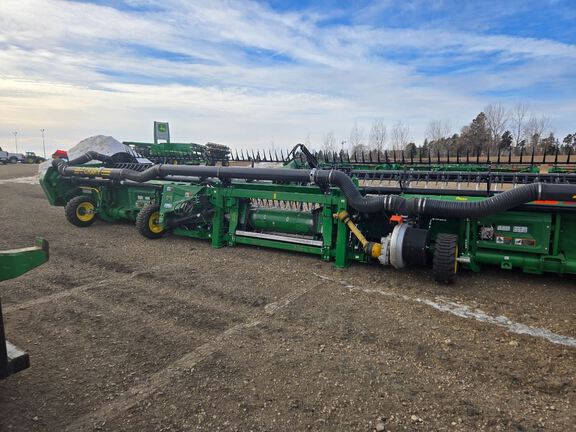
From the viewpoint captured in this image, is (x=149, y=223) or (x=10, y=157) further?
(x=10, y=157)

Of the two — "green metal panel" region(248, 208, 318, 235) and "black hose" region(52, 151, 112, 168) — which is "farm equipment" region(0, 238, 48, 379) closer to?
"green metal panel" region(248, 208, 318, 235)

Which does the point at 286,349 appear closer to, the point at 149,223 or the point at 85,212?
the point at 149,223

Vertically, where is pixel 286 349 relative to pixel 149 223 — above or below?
below

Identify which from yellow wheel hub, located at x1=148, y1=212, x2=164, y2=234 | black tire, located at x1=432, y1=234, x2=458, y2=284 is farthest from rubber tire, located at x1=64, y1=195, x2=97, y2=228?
black tire, located at x1=432, y1=234, x2=458, y2=284

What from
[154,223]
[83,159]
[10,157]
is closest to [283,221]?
[154,223]

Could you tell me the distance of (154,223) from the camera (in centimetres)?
851

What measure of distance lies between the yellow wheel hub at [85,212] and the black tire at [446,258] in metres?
8.03

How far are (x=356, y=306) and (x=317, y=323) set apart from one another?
27.4 inches

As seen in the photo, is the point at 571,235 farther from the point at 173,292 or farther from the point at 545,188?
the point at 173,292

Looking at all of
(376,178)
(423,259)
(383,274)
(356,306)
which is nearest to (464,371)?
(356,306)

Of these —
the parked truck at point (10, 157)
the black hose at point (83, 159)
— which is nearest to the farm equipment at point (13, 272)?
the black hose at point (83, 159)

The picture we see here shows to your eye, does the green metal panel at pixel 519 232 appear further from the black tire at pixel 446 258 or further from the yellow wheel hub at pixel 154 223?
the yellow wheel hub at pixel 154 223

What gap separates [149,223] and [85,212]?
2.60 meters

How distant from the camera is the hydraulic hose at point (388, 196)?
5078 millimetres
